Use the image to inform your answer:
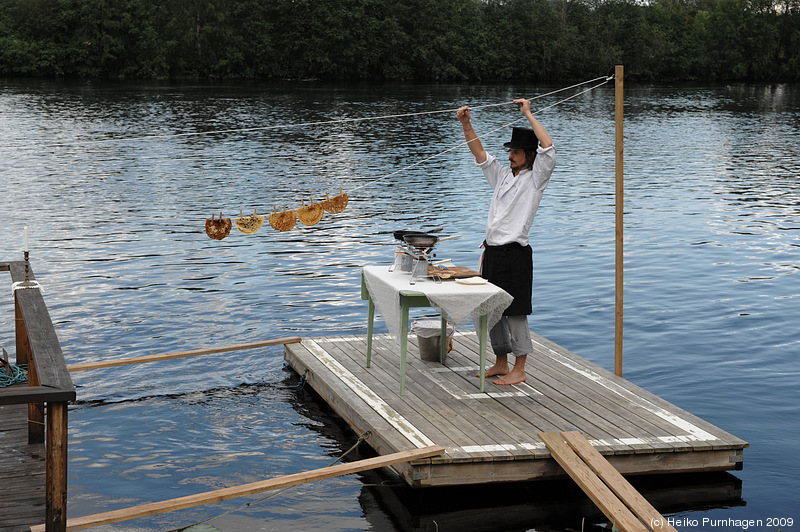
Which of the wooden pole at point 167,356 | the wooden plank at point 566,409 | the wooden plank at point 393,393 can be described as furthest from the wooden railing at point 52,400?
the wooden plank at point 566,409

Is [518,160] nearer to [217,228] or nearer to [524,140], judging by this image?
[524,140]

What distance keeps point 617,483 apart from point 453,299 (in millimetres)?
1910

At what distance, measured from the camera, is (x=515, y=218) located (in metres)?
7.61

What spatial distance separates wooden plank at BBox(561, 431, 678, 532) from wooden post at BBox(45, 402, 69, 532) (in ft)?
10.6

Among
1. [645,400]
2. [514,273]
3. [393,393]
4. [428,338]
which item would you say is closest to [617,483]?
[645,400]

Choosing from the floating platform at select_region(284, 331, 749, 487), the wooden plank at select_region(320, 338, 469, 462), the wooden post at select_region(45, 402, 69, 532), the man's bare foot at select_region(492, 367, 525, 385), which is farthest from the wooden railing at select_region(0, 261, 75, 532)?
the man's bare foot at select_region(492, 367, 525, 385)

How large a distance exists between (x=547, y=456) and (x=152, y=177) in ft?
68.7

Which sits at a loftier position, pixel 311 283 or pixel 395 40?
pixel 395 40

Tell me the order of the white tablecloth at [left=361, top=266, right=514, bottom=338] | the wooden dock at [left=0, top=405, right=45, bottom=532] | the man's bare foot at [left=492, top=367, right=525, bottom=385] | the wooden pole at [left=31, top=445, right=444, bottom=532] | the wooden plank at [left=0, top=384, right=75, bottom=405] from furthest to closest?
the man's bare foot at [left=492, top=367, right=525, bottom=385]
the white tablecloth at [left=361, top=266, right=514, bottom=338]
the wooden pole at [left=31, top=445, right=444, bottom=532]
the wooden dock at [left=0, top=405, right=45, bottom=532]
the wooden plank at [left=0, top=384, right=75, bottom=405]

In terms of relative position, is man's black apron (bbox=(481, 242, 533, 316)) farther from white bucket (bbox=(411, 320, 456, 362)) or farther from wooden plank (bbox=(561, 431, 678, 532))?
wooden plank (bbox=(561, 431, 678, 532))

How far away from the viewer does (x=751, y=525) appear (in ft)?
21.7

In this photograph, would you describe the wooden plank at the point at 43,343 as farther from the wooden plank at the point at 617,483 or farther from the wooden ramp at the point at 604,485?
the wooden plank at the point at 617,483

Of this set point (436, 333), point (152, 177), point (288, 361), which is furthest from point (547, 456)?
point (152, 177)

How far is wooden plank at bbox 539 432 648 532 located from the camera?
5.73 meters
